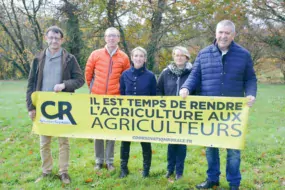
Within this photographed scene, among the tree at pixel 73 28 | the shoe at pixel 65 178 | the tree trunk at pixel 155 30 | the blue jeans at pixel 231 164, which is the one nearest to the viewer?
the blue jeans at pixel 231 164

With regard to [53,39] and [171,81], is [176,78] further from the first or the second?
[53,39]

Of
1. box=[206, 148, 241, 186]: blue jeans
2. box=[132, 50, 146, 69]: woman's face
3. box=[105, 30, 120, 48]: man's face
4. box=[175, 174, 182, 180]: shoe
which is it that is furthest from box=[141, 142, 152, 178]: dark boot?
box=[105, 30, 120, 48]: man's face

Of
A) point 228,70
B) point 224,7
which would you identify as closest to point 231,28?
point 228,70

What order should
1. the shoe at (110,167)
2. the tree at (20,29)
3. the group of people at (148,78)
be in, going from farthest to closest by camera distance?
the tree at (20,29) < the shoe at (110,167) < the group of people at (148,78)

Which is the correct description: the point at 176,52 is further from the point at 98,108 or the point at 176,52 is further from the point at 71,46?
the point at 71,46

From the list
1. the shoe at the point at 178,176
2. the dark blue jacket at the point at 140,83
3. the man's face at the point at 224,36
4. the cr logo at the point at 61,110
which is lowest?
the shoe at the point at 178,176

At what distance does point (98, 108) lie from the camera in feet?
14.6

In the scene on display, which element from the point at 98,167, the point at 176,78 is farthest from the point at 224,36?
the point at 98,167

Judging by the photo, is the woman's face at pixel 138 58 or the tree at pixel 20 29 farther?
the tree at pixel 20 29

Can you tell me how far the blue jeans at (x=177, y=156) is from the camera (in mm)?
4531

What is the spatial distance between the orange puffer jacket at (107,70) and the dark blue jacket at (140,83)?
1.12 ft

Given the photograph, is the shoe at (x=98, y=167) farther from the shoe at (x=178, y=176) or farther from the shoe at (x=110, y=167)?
the shoe at (x=178, y=176)

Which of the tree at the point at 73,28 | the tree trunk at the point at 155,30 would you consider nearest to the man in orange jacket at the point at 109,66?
the tree trunk at the point at 155,30

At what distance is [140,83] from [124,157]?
1.22 m
